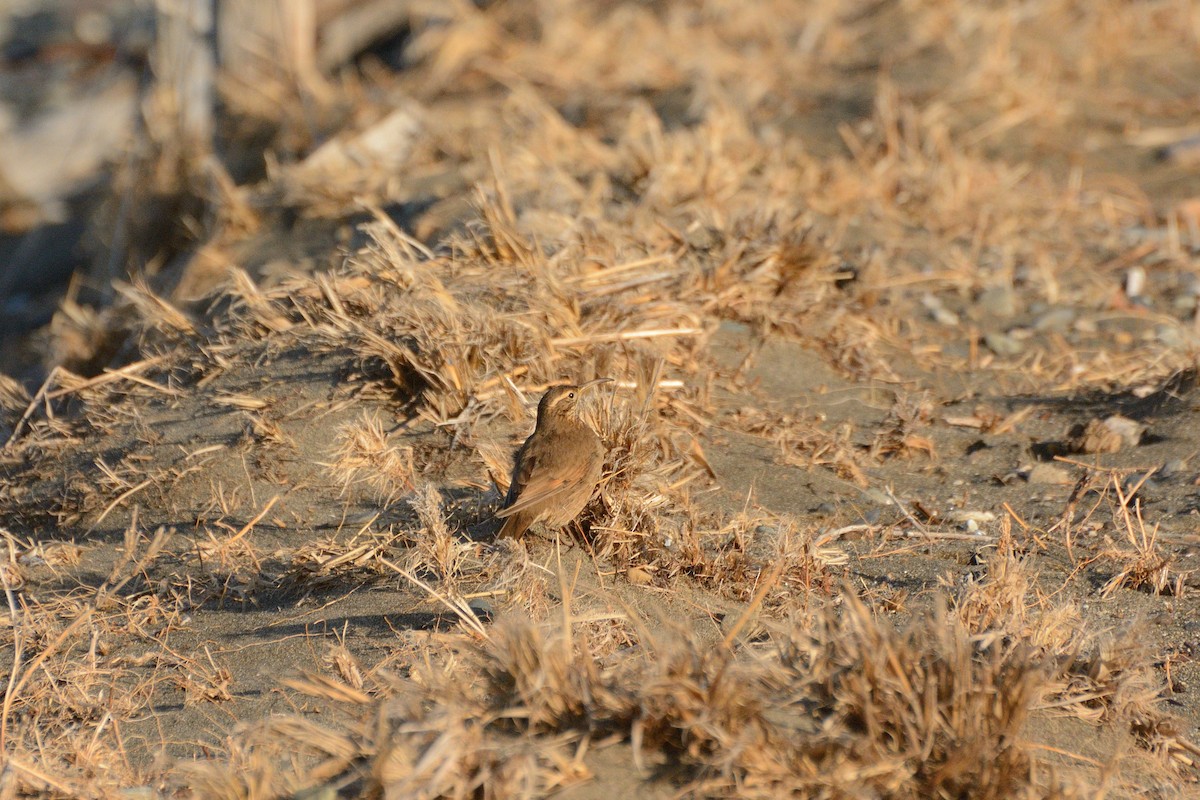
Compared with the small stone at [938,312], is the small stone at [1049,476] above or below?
above

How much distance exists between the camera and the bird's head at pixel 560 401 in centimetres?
419

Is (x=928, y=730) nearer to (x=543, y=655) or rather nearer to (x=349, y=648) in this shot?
(x=543, y=655)

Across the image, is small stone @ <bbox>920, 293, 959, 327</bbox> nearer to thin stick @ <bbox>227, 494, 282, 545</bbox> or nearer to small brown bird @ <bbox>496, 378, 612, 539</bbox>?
small brown bird @ <bbox>496, 378, 612, 539</bbox>

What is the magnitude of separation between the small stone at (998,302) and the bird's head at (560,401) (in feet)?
8.73

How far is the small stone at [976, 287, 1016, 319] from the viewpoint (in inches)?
238

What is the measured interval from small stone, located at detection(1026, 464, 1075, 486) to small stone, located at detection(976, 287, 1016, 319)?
1.46 meters

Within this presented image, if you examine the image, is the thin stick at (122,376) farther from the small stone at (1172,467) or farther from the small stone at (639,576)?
the small stone at (1172,467)

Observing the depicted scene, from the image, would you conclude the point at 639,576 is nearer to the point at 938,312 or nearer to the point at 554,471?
the point at 554,471

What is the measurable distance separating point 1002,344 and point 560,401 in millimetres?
2563

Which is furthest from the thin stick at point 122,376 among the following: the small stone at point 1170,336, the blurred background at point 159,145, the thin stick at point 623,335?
the small stone at point 1170,336

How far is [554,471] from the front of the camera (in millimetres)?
3893

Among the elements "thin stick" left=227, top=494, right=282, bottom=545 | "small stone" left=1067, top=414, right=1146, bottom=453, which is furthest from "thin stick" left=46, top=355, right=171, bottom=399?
"small stone" left=1067, top=414, right=1146, bottom=453

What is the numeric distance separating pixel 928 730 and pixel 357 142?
219 inches

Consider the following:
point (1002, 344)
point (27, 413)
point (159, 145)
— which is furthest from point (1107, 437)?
point (159, 145)
